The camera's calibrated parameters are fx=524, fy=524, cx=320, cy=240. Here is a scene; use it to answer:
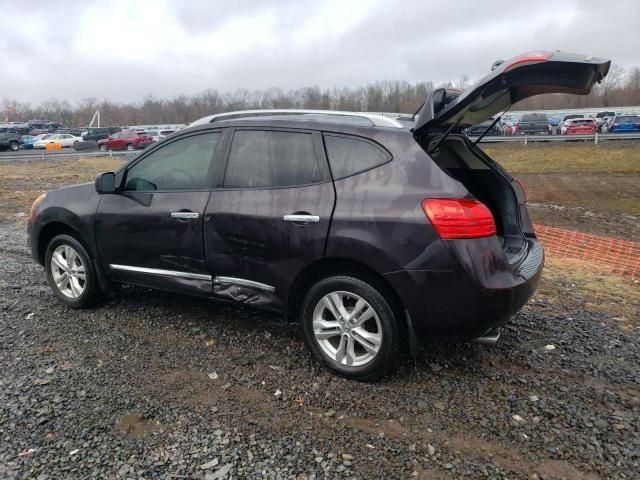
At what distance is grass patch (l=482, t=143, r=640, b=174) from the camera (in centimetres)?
2166

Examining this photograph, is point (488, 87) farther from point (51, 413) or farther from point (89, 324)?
point (89, 324)

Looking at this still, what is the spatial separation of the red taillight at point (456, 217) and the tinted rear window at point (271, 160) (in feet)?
2.77

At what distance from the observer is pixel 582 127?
3681 centimetres

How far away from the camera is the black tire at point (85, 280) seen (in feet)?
15.5

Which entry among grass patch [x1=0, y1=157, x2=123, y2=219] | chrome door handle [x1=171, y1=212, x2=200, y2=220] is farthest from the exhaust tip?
grass patch [x1=0, y1=157, x2=123, y2=219]

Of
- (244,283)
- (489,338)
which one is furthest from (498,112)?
(244,283)

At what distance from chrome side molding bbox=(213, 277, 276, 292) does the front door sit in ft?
0.35

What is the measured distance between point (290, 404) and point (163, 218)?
5.98ft

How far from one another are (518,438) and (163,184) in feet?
10.5

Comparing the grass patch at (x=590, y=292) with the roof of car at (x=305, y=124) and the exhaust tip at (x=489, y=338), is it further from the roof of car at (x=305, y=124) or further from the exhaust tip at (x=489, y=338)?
the roof of car at (x=305, y=124)

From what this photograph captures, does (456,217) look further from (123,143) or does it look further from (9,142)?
(9,142)

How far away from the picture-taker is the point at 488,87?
314cm

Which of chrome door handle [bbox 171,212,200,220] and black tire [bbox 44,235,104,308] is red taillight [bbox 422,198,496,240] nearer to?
chrome door handle [bbox 171,212,200,220]

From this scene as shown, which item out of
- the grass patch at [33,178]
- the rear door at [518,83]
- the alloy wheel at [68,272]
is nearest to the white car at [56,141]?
the grass patch at [33,178]
